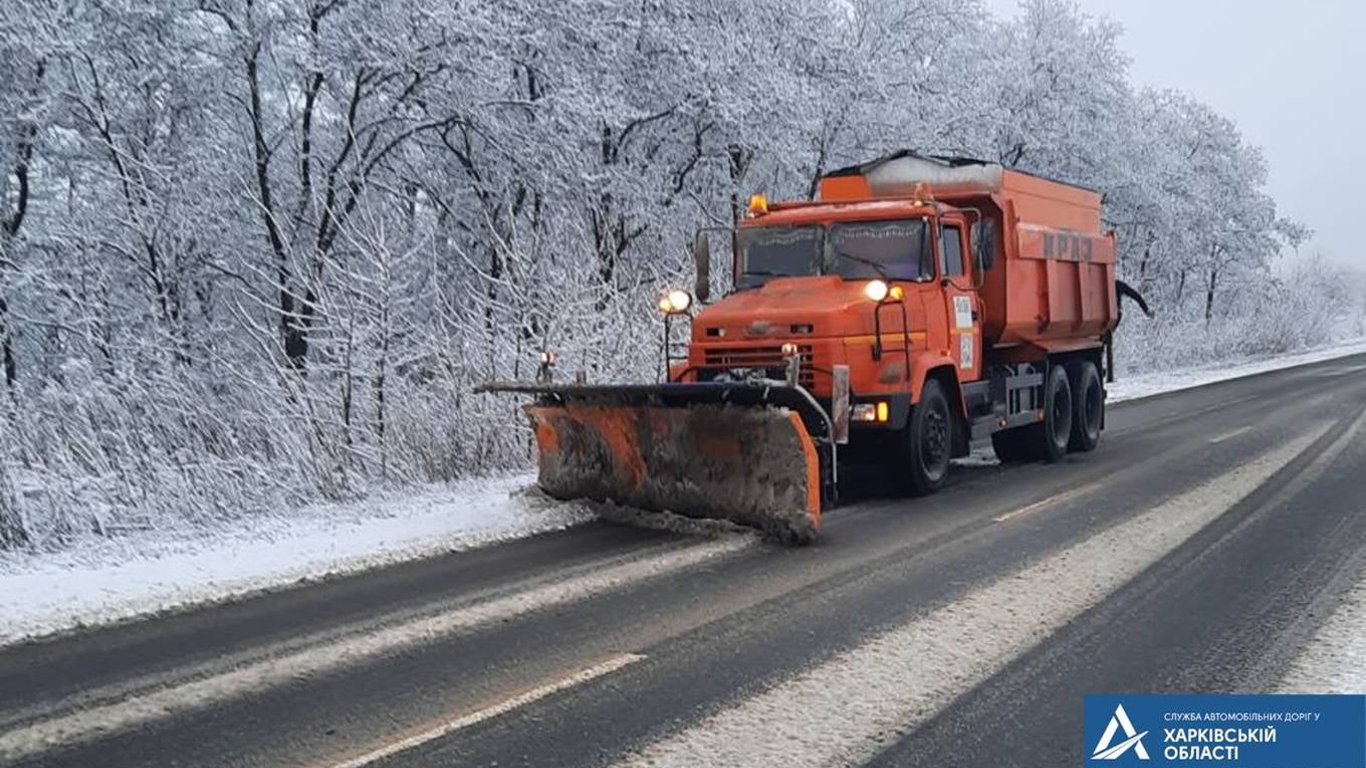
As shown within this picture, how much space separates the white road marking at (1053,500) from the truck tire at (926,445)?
985 millimetres

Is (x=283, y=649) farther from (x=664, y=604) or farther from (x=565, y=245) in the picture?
(x=565, y=245)

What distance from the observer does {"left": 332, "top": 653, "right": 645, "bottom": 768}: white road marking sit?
4.41m

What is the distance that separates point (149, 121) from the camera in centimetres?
1584

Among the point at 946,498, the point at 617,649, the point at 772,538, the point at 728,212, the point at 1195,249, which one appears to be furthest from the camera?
the point at 1195,249

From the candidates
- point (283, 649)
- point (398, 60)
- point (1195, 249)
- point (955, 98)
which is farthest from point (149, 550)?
point (1195, 249)

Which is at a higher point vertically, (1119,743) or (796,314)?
(796,314)

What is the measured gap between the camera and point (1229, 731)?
437cm

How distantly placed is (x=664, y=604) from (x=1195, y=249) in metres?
41.0

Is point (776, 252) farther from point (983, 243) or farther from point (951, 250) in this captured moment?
point (983, 243)

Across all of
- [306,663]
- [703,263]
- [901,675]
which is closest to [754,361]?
[703,263]

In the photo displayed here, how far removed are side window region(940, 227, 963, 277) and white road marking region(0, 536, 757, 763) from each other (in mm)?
4596

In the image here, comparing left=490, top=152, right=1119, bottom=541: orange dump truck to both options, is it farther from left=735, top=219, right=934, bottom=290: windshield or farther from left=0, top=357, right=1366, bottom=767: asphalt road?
left=0, top=357, right=1366, bottom=767: asphalt road

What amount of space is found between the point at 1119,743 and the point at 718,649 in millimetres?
2012

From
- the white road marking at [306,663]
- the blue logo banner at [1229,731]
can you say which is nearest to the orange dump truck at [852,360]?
the white road marking at [306,663]
